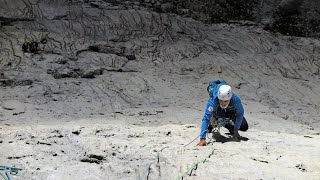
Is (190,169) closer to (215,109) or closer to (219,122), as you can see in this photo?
(215,109)

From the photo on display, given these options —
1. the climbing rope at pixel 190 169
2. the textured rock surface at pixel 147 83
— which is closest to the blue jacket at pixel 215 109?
the textured rock surface at pixel 147 83

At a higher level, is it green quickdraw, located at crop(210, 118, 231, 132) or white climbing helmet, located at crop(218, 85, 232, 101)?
white climbing helmet, located at crop(218, 85, 232, 101)

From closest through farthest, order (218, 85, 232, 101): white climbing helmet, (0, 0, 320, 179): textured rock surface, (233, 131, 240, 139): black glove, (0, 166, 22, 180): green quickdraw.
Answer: (0, 166, 22, 180): green quickdraw
(0, 0, 320, 179): textured rock surface
(218, 85, 232, 101): white climbing helmet
(233, 131, 240, 139): black glove

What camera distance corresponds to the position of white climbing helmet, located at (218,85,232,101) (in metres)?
4.68

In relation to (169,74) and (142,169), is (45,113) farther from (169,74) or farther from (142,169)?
(142,169)

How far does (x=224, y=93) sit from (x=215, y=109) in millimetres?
336

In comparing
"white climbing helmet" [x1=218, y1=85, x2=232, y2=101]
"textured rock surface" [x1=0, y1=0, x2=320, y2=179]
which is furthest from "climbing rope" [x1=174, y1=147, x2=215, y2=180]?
"white climbing helmet" [x1=218, y1=85, x2=232, y2=101]

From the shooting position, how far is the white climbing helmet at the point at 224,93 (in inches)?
184

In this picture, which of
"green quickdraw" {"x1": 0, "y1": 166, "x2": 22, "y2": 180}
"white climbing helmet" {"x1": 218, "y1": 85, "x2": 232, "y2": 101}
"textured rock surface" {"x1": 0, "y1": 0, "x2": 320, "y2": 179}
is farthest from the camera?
"white climbing helmet" {"x1": 218, "y1": 85, "x2": 232, "y2": 101}

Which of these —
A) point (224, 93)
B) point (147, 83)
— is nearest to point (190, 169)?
point (224, 93)

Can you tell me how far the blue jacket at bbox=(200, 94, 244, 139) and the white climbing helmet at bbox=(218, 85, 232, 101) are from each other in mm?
143

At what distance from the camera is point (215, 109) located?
4953mm

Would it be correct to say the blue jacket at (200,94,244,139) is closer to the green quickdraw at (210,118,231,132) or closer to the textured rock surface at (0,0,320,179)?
the green quickdraw at (210,118,231,132)

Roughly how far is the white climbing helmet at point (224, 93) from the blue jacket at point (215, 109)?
143 mm
